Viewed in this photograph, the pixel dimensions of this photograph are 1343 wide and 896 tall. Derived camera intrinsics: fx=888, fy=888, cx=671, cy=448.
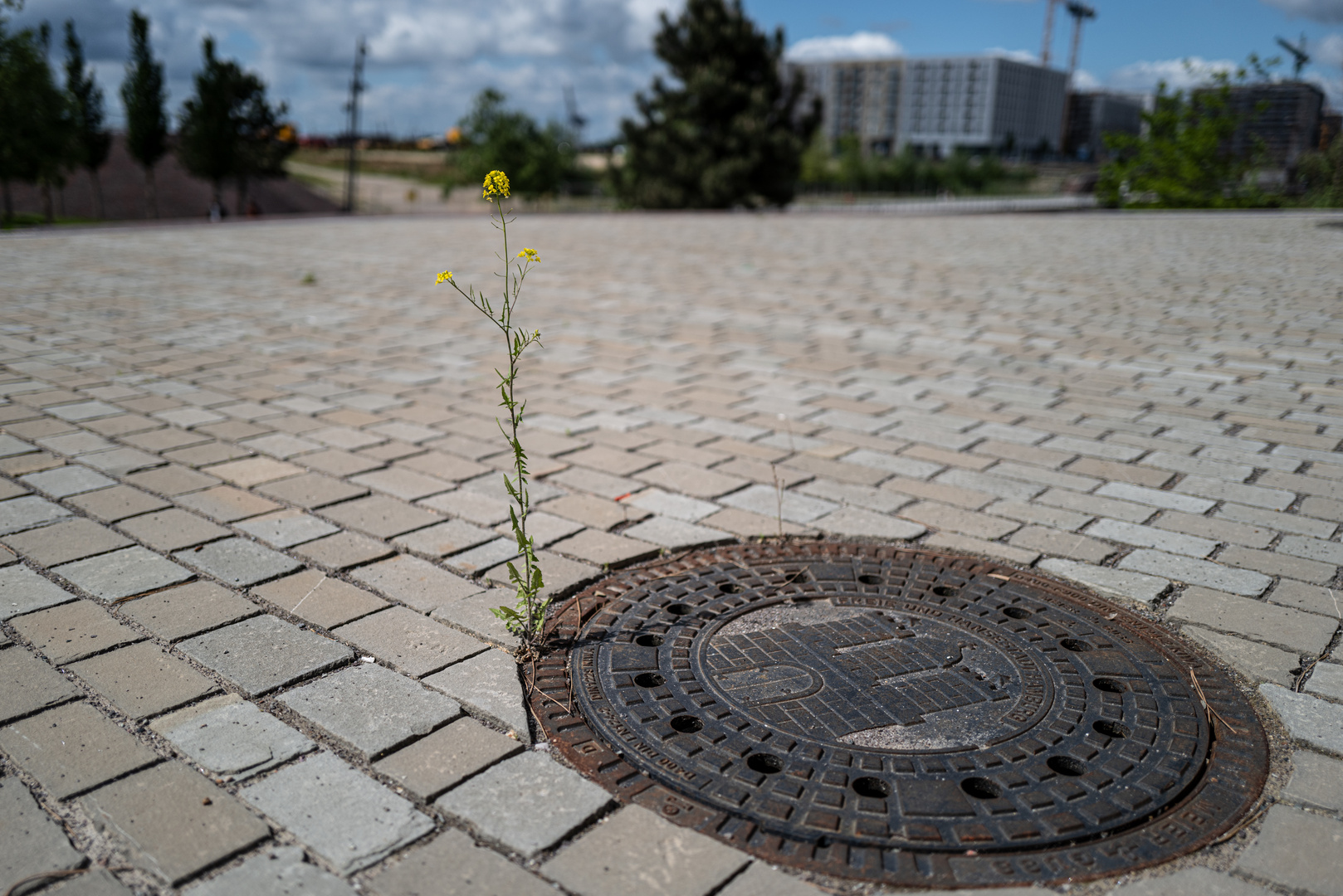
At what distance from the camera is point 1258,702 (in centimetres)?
230

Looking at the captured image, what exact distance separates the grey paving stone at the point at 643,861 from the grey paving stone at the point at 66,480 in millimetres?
2952

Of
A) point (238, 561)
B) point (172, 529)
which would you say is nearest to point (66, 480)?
point (172, 529)

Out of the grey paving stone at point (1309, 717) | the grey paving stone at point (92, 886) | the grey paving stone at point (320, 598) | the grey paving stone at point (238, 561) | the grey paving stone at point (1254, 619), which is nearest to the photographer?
the grey paving stone at point (92, 886)

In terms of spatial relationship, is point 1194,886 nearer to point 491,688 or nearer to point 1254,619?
point 1254,619

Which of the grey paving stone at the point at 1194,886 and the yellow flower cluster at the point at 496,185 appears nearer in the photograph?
the grey paving stone at the point at 1194,886

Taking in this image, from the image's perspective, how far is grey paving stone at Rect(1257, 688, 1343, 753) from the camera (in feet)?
7.03

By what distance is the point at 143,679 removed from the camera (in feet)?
7.70

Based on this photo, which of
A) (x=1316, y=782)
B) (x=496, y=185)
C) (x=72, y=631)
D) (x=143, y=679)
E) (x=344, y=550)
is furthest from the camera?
(x=344, y=550)

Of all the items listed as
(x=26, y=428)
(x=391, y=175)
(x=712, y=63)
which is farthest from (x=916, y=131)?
(x=26, y=428)

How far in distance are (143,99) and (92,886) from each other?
4583cm

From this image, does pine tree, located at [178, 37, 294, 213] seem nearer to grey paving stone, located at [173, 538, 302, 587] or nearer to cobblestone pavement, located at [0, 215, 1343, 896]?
cobblestone pavement, located at [0, 215, 1343, 896]

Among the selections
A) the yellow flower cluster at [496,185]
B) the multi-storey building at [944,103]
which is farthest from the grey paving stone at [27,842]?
the multi-storey building at [944,103]

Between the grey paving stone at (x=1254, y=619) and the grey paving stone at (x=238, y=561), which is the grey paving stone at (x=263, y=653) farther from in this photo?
the grey paving stone at (x=1254, y=619)

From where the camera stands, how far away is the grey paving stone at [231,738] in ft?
6.64
